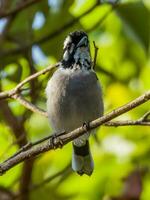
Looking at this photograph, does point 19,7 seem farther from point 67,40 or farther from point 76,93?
point 76,93

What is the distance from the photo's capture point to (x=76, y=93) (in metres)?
3.96

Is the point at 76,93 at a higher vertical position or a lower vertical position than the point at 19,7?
lower

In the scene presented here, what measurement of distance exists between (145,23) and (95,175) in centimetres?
94

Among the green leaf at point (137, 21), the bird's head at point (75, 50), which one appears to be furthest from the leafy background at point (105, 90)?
the bird's head at point (75, 50)

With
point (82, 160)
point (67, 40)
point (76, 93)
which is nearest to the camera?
point (76, 93)

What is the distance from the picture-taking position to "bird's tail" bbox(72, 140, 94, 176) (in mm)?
4090

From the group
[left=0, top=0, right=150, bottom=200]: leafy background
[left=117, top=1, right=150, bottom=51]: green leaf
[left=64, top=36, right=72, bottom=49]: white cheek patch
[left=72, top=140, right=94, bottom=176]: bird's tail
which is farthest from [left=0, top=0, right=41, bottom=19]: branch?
[left=72, top=140, right=94, bottom=176]: bird's tail

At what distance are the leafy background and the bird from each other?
19 centimetres

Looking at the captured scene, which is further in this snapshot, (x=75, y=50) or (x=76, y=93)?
(x=75, y=50)

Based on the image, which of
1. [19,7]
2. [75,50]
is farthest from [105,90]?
[19,7]

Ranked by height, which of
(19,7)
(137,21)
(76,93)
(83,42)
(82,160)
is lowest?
→ (82,160)

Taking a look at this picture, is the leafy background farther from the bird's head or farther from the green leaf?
the bird's head

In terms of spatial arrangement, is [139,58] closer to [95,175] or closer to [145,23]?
[145,23]

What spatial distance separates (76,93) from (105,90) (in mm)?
780
